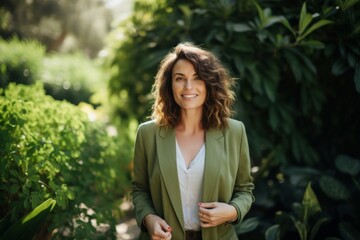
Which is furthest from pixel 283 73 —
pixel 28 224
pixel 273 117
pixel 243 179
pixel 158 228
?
pixel 28 224

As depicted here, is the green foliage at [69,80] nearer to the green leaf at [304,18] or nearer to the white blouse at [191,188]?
the green leaf at [304,18]

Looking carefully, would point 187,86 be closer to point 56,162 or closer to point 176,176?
point 176,176

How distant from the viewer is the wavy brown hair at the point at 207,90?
199 cm

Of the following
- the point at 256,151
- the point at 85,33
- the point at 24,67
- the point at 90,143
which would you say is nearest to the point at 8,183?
the point at 90,143

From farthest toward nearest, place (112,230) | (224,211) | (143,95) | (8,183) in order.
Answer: (143,95) < (112,230) < (8,183) < (224,211)

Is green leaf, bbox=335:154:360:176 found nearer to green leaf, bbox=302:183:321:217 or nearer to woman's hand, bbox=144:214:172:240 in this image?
green leaf, bbox=302:183:321:217

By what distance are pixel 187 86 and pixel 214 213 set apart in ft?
2.43

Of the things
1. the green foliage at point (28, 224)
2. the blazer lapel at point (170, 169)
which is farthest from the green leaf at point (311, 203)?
the green foliage at point (28, 224)

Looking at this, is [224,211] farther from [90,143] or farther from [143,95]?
[143,95]

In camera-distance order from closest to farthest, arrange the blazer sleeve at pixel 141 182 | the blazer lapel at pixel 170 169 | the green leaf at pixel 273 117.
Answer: the blazer lapel at pixel 170 169
the blazer sleeve at pixel 141 182
the green leaf at pixel 273 117

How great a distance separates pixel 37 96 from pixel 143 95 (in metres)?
1.61

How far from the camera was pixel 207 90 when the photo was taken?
6.86 feet

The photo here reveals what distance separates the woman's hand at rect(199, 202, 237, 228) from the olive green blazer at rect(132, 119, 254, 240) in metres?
0.06

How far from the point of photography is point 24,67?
679 centimetres
